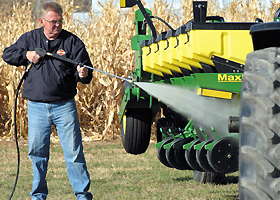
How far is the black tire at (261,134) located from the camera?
2.11m

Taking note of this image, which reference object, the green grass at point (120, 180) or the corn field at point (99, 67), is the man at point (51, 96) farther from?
the corn field at point (99, 67)

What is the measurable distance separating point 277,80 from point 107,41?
28.0 feet

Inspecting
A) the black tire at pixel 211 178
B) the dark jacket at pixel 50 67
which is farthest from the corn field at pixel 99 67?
the dark jacket at pixel 50 67

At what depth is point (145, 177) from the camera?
21.5 feet

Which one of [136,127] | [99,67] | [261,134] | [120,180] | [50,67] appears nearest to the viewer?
[261,134]

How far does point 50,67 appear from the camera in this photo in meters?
4.37

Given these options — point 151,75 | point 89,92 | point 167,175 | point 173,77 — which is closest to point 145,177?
point 167,175

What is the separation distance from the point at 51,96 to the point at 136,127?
1.91 meters

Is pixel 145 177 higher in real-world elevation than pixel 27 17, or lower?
lower

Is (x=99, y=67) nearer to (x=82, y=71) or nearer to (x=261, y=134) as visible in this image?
(x=82, y=71)

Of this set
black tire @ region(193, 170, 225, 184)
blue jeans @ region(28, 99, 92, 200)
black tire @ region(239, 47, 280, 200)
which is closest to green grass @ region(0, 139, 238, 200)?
black tire @ region(193, 170, 225, 184)

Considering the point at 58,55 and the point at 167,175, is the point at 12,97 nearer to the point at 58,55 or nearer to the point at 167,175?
the point at 167,175

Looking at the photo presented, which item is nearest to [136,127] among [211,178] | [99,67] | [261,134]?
[211,178]

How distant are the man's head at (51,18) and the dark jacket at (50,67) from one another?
4.5 inches
